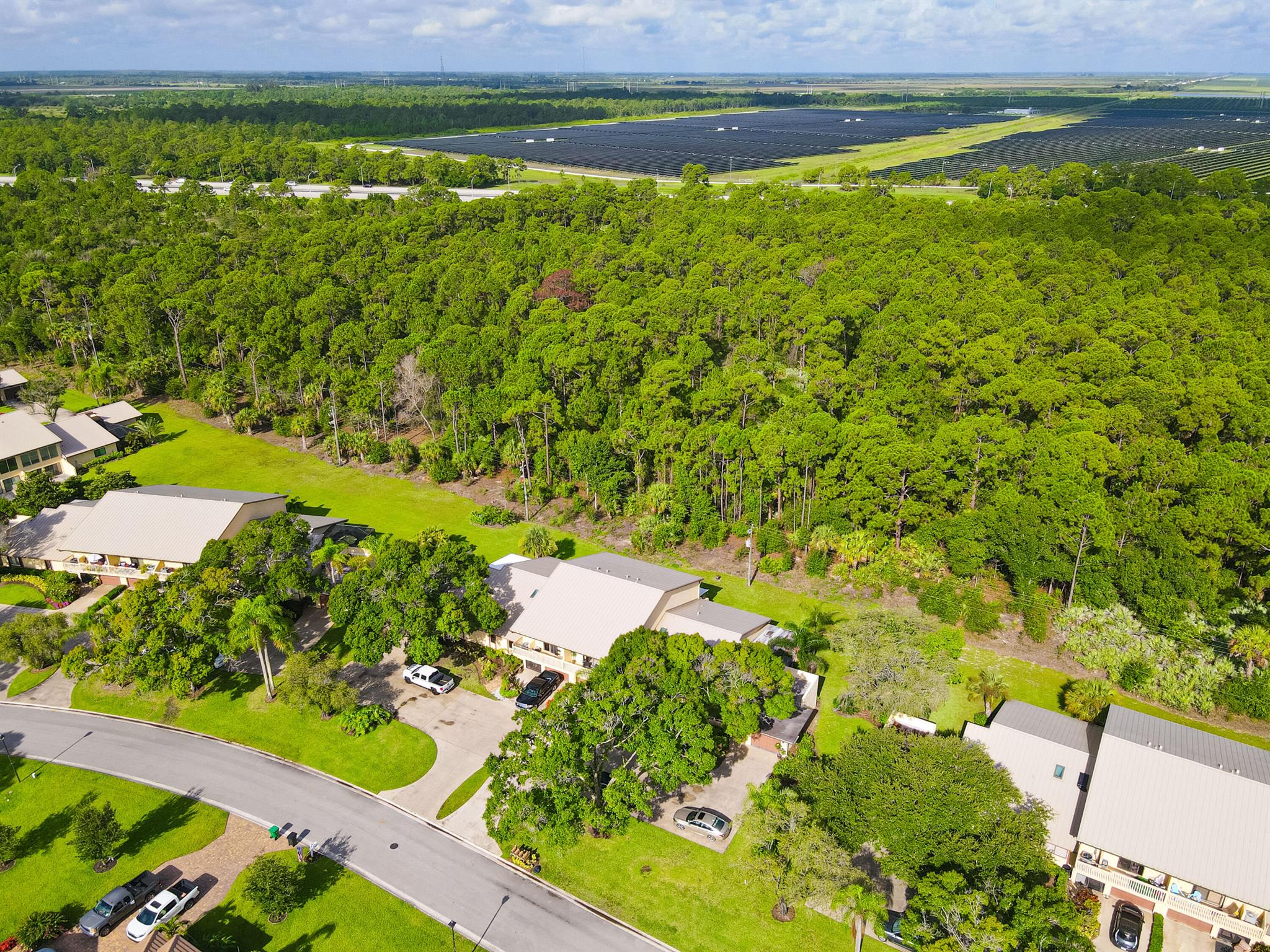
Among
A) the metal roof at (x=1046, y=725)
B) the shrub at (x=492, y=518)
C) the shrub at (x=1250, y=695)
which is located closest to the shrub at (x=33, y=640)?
the shrub at (x=492, y=518)

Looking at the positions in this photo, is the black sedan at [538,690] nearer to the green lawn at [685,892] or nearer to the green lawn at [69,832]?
the green lawn at [685,892]

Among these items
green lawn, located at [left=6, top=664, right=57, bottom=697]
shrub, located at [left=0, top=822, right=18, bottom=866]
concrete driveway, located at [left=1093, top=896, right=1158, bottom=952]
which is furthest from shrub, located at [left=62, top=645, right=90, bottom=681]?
concrete driveway, located at [left=1093, top=896, right=1158, bottom=952]

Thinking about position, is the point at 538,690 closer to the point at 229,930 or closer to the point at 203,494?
the point at 229,930

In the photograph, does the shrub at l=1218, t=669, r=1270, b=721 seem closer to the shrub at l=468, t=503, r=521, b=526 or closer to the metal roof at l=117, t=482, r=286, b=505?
the shrub at l=468, t=503, r=521, b=526

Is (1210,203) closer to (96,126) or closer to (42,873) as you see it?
(42,873)

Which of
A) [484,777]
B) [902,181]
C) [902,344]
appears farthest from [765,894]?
[902,181]

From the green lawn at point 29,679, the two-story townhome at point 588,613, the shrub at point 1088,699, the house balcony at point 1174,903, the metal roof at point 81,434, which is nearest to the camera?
the house balcony at point 1174,903
